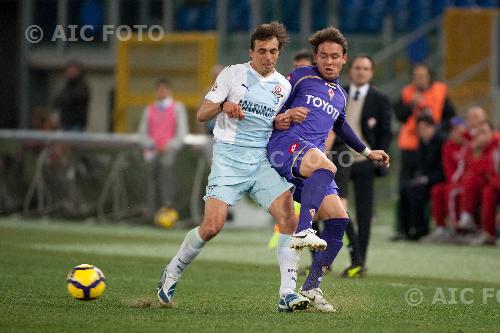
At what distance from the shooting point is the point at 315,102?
9.38m

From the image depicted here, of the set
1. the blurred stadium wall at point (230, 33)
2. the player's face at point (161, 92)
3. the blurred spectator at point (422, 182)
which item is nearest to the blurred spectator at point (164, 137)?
the player's face at point (161, 92)

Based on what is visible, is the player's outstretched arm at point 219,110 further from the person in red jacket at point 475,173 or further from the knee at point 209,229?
the person in red jacket at point 475,173

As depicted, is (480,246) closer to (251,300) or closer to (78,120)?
(251,300)

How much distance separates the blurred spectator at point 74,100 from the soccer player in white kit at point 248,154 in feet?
43.7

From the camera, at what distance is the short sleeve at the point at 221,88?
8.99m

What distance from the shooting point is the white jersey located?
29.8 ft

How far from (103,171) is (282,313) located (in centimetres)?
1148

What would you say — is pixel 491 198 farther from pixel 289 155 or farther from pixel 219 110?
pixel 219 110

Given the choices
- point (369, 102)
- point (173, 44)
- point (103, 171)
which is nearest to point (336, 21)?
point (173, 44)

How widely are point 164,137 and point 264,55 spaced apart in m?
9.91

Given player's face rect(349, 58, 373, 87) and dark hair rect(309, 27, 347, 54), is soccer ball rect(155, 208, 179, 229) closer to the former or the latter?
player's face rect(349, 58, 373, 87)

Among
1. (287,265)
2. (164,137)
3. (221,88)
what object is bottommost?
(287,265)

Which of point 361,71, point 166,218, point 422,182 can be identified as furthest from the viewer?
point 166,218

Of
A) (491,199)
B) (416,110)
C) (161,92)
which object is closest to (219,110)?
(491,199)
